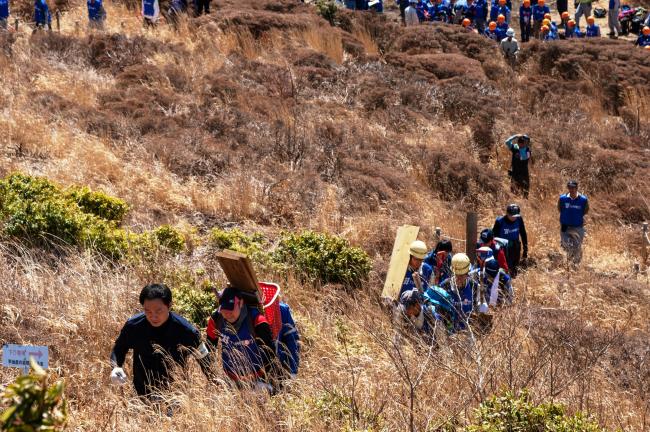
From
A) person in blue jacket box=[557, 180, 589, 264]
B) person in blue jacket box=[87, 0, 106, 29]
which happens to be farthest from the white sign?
person in blue jacket box=[87, 0, 106, 29]

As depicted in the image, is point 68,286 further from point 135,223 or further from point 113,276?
point 135,223

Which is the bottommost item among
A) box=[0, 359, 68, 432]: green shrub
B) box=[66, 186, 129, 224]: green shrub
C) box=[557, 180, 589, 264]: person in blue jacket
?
box=[557, 180, 589, 264]: person in blue jacket

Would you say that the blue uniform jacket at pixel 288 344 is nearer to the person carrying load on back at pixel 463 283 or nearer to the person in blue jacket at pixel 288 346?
the person in blue jacket at pixel 288 346

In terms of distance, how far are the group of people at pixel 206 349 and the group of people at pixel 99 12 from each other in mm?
13775

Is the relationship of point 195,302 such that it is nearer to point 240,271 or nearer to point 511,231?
point 240,271

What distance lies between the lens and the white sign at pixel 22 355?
4.38 meters

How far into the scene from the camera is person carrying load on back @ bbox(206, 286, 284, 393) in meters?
5.16

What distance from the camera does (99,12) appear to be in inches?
759

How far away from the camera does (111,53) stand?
655 inches

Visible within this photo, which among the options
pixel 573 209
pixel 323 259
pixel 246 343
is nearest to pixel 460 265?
pixel 323 259

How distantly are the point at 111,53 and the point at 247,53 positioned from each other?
10.4 ft

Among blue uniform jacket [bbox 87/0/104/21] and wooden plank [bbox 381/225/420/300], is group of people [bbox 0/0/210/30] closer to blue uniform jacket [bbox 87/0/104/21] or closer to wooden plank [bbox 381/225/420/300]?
blue uniform jacket [bbox 87/0/104/21]

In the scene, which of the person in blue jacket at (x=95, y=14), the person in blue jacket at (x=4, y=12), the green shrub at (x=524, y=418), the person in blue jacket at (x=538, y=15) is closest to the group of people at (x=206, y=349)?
the green shrub at (x=524, y=418)

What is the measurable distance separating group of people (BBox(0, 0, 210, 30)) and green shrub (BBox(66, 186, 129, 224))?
9.28 metres
